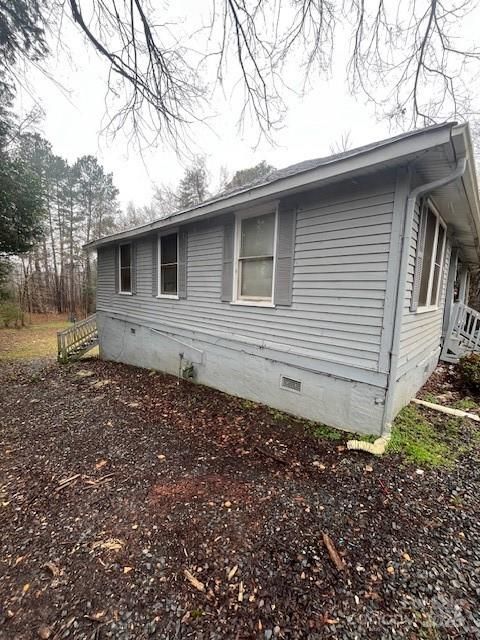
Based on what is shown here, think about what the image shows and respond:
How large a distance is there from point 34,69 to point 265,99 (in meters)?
3.31

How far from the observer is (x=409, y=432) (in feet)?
11.1

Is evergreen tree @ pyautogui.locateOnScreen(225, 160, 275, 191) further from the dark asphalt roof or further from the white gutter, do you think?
the white gutter

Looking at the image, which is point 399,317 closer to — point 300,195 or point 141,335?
point 300,195

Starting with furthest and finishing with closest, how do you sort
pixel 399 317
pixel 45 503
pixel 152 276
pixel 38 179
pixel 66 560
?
pixel 38 179 < pixel 152 276 < pixel 399 317 < pixel 45 503 < pixel 66 560

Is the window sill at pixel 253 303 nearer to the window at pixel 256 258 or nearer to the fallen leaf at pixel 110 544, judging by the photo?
the window at pixel 256 258

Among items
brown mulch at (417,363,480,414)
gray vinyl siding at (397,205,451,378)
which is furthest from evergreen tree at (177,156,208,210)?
brown mulch at (417,363,480,414)

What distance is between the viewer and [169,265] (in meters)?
6.25

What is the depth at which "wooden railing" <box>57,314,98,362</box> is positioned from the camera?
8.63 meters

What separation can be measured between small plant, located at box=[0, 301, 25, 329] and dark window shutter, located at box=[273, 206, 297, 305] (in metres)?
16.3

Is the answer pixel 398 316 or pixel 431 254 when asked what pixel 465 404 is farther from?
pixel 398 316

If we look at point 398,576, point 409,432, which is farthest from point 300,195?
point 398,576

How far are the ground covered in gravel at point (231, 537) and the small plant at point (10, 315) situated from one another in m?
14.6

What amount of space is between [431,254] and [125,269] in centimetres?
751

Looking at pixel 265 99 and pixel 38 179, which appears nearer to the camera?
pixel 265 99
